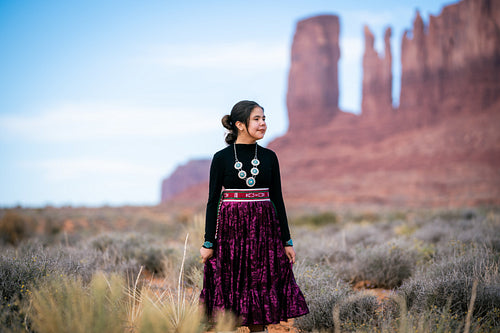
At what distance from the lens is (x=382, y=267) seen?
5840 millimetres

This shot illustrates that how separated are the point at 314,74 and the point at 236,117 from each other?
71045mm

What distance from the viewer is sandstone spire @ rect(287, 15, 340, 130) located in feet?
230

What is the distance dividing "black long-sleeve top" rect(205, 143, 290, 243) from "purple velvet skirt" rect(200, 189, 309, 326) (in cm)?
9

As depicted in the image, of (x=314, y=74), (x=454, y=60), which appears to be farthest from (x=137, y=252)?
(x=314, y=74)

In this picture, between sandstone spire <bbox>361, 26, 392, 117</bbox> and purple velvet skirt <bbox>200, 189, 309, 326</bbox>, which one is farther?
sandstone spire <bbox>361, 26, 392, 117</bbox>

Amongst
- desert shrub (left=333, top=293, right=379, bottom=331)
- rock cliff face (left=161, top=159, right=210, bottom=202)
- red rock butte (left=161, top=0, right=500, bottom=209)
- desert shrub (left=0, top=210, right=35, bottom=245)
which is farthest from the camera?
rock cliff face (left=161, top=159, right=210, bottom=202)

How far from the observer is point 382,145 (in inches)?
2297

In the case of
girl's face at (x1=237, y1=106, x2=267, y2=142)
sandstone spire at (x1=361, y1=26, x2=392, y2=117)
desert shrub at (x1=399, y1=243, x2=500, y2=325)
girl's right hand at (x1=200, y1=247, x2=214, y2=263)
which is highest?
sandstone spire at (x1=361, y1=26, x2=392, y2=117)

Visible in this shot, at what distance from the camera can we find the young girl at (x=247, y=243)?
125 inches

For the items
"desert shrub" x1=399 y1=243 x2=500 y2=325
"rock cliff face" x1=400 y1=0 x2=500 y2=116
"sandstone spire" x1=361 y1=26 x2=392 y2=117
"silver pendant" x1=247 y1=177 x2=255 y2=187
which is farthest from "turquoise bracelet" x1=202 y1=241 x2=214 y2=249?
"sandstone spire" x1=361 y1=26 x2=392 y2=117

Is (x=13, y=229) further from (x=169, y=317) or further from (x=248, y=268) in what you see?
(x=248, y=268)

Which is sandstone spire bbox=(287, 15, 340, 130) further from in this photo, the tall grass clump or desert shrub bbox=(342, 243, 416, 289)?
the tall grass clump

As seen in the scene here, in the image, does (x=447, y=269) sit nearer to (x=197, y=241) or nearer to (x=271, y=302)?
(x=271, y=302)

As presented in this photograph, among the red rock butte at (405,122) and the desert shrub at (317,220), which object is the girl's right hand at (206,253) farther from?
the red rock butte at (405,122)
